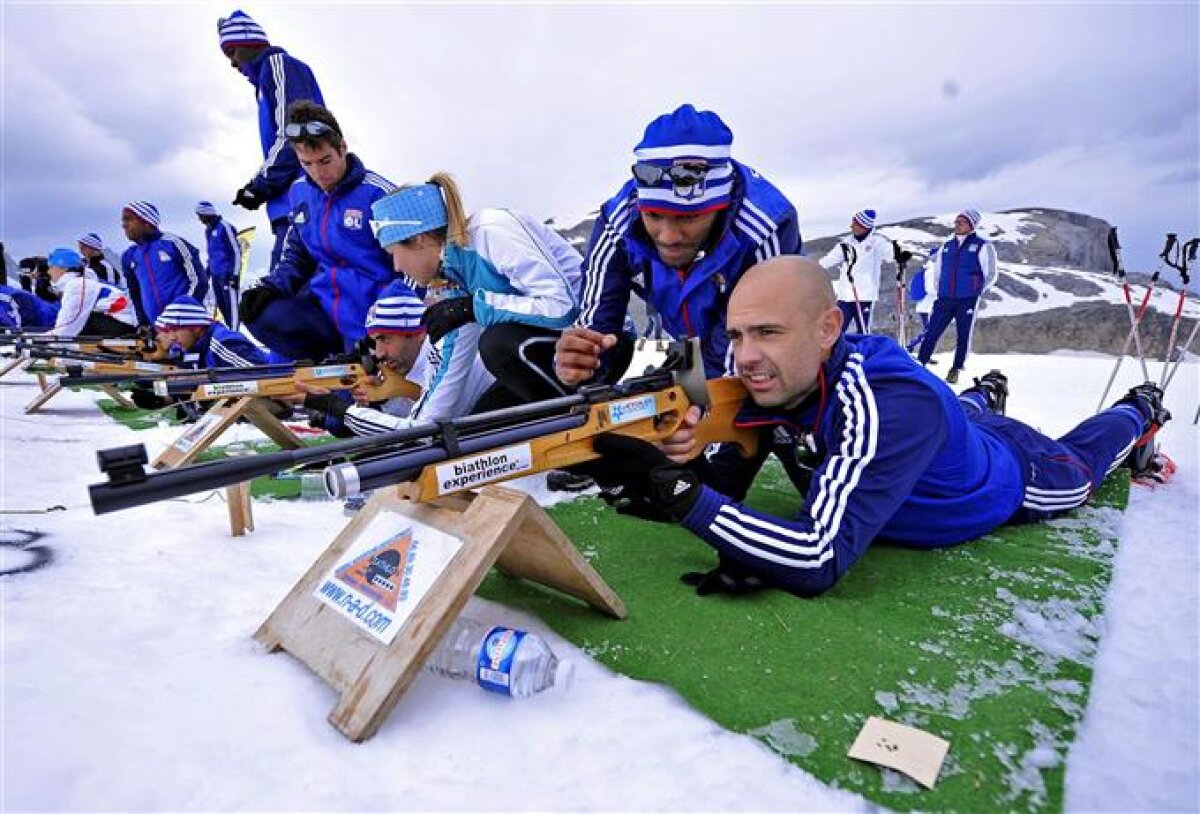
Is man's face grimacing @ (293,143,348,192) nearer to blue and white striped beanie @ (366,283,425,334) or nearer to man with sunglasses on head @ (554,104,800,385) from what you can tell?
blue and white striped beanie @ (366,283,425,334)

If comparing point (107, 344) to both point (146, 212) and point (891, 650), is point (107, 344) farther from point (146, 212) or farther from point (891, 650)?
point (891, 650)

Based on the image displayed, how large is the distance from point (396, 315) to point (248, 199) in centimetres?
215

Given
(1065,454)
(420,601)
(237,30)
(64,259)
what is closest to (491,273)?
(420,601)

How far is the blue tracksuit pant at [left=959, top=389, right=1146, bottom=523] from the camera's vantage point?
9.57ft

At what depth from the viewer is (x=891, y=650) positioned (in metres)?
1.80

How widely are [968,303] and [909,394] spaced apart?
8.21 meters

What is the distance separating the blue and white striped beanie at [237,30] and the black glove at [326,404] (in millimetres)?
2954

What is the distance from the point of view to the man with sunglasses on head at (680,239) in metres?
2.68

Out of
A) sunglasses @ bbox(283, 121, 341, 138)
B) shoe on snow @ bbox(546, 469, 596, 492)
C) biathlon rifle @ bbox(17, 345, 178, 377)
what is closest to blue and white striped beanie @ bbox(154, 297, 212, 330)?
biathlon rifle @ bbox(17, 345, 178, 377)

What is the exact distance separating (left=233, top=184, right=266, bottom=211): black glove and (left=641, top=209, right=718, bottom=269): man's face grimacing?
397cm

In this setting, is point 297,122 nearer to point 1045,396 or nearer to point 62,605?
point 62,605

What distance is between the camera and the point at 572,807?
123 cm

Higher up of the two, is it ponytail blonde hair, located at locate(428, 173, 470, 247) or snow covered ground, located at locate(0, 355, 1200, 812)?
ponytail blonde hair, located at locate(428, 173, 470, 247)

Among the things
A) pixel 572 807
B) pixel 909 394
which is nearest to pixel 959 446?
pixel 909 394
